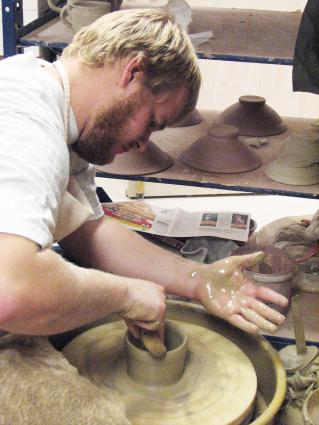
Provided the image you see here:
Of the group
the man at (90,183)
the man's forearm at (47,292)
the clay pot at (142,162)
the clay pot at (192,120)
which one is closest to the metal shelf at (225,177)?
the clay pot at (142,162)

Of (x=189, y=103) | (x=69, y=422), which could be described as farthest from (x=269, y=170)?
(x=69, y=422)

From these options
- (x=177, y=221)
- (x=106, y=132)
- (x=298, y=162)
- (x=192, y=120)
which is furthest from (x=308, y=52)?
(x=177, y=221)

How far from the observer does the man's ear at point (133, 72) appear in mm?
1326

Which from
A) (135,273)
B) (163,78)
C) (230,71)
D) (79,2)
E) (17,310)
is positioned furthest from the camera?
(230,71)

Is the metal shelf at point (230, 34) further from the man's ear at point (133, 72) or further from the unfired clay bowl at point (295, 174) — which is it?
the man's ear at point (133, 72)

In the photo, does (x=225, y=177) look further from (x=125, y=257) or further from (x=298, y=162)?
(x=125, y=257)

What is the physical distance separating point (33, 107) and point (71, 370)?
493 millimetres

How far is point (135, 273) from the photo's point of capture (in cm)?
163

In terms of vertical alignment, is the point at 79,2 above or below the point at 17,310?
above

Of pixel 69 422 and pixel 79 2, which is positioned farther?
pixel 79 2

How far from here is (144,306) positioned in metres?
1.27

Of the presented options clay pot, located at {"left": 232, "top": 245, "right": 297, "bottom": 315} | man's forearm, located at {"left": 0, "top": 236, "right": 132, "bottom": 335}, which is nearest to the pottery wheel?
man's forearm, located at {"left": 0, "top": 236, "right": 132, "bottom": 335}

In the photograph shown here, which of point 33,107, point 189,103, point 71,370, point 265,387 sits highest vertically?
point 33,107

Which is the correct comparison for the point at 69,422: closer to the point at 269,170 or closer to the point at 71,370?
the point at 71,370
